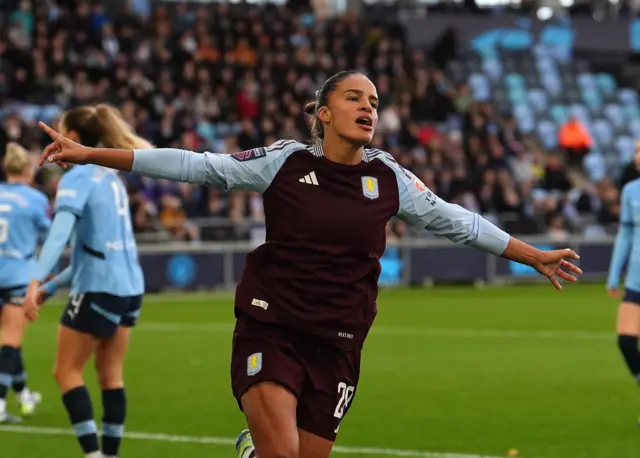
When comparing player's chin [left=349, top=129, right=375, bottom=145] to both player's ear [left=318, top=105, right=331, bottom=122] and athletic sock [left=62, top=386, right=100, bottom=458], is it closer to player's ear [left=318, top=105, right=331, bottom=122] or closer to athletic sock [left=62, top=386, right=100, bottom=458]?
player's ear [left=318, top=105, right=331, bottom=122]

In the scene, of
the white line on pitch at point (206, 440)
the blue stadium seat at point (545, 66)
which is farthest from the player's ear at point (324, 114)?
the blue stadium seat at point (545, 66)

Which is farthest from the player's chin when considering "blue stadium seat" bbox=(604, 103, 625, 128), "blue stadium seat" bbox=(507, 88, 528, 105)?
"blue stadium seat" bbox=(604, 103, 625, 128)

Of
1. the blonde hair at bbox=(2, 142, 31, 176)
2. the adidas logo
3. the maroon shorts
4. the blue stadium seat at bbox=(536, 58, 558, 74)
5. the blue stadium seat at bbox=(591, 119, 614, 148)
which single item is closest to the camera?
the maroon shorts

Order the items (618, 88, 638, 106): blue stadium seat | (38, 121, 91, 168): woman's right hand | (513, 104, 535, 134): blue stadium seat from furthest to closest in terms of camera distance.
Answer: (618, 88, 638, 106): blue stadium seat → (513, 104, 535, 134): blue stadium seat → (38, 121, 91, 168): woman's right hand

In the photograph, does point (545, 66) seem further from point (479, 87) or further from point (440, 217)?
point (440, 217)

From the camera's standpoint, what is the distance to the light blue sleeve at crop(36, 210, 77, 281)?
8273 mm

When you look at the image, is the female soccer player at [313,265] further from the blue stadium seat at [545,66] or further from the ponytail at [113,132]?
the blue stadium seat at [545,66]

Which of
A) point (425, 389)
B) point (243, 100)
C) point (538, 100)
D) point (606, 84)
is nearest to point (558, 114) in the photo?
point (538, 100)

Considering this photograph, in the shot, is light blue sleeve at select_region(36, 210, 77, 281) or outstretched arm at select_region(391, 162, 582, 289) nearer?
outstretched arm at select_region(391, 162, 582, 289)

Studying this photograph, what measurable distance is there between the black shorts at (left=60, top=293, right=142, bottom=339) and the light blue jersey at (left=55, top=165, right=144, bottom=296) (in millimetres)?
46

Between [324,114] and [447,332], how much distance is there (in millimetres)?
13901

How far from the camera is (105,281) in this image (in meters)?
8.62

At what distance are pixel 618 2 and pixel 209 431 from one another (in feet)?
129

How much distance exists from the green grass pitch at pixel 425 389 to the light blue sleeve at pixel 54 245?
2219 millimetres
